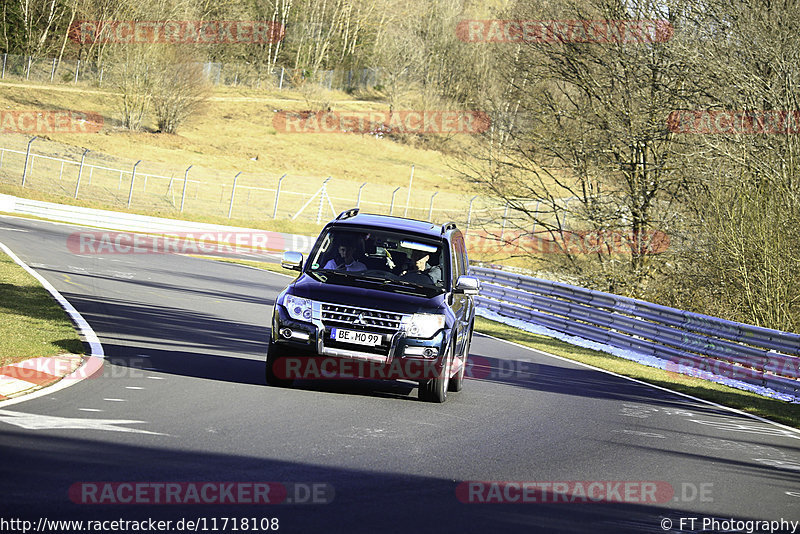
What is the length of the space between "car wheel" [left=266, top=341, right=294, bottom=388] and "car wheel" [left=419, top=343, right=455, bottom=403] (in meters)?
1.50

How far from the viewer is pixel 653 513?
7121mm

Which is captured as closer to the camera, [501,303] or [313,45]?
[501,303]

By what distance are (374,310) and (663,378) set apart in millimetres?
9344

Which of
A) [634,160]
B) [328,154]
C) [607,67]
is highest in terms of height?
[607,67]

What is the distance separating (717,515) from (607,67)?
2198 cm

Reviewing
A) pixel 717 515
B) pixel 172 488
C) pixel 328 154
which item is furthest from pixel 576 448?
pixel 328 154

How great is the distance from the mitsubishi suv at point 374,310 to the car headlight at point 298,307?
0.01 metres

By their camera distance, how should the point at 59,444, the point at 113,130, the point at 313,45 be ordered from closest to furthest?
1. the point at 59,444
2. the point at 113,130
3. the point at 313,45

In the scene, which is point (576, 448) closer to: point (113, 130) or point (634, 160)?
point (634, 160)

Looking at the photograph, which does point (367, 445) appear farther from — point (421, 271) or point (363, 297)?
point (421, 271)
